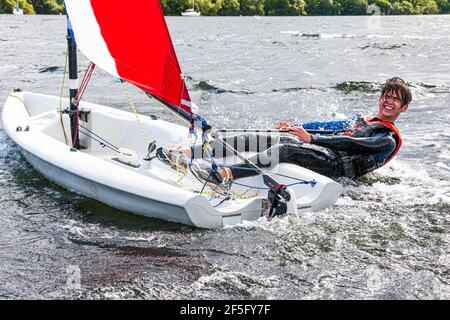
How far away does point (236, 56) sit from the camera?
70.1 feet

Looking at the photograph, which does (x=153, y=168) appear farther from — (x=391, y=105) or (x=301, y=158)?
(x=391, y=105)

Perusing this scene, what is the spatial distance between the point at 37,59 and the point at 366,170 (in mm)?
15645

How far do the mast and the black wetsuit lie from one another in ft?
6.28

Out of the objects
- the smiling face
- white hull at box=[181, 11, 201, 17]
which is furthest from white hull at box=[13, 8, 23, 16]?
the smiling face

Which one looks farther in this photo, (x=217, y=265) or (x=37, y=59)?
(x=37, y=59)

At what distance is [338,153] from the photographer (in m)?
5.93

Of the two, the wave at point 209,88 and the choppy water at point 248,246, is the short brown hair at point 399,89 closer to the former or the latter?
the choppy water at point 248,246

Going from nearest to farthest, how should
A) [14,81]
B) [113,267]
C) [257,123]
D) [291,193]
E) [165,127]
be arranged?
1. [113,267]
2. [291,193]
3. [165,127]
4. [257,123]
5. [14,81]

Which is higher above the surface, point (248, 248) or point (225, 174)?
point (225, 174)

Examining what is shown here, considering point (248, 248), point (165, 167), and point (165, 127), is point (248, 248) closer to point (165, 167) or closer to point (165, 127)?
point (165, 167)

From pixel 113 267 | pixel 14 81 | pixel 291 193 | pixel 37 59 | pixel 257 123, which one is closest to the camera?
pixel 113 267

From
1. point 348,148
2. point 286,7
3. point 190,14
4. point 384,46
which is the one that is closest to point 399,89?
point 348,148

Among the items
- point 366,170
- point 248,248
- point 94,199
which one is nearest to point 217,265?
point 248,248

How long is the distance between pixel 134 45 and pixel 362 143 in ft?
7.69
